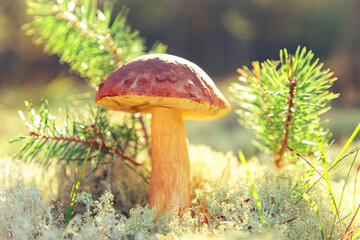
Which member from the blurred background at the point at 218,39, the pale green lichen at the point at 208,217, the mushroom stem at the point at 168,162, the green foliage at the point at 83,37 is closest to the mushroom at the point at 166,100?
the mushroom stem at the point at 168,162

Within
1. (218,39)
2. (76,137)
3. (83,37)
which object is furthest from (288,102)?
(218,39)

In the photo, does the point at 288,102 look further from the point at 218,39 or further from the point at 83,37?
the point at 218,39

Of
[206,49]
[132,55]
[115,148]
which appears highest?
[206,49]

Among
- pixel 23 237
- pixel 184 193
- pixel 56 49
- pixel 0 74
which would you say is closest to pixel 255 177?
pixel 184 193

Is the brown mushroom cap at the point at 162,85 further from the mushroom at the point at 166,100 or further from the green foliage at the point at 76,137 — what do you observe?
the green foliage at the point at 76,137

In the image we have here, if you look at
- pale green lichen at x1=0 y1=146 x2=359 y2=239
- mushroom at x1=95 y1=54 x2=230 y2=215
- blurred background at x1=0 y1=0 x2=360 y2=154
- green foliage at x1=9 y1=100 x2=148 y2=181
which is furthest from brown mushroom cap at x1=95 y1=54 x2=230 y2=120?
blurred background at x1=0 y1=0 x2=360 y2=154

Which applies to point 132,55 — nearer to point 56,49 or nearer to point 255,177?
point 56,49
